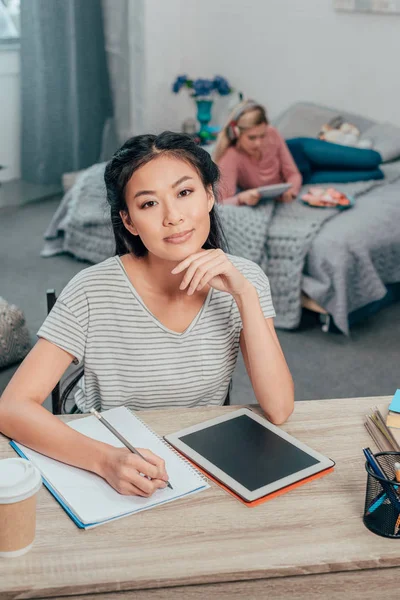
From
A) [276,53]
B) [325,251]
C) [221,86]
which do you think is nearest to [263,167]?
[325,251]

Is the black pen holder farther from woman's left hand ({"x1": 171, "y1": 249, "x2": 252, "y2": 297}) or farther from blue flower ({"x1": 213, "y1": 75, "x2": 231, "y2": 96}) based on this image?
blue flower ({"x1": 213, "y1": 75, "x2": 231, "y2": 96})

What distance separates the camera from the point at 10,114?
197 inches

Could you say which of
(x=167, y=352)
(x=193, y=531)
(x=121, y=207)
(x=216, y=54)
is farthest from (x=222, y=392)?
(x=216, y=54)

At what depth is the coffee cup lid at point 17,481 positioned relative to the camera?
962 mm

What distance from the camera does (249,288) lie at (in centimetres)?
145

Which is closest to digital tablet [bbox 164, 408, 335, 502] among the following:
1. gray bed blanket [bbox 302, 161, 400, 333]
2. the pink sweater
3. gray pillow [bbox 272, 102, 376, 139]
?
gray bed blanket [bbox 302, 161, 400, 333]

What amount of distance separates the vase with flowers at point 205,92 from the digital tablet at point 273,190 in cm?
148

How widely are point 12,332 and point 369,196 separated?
72.8 inches

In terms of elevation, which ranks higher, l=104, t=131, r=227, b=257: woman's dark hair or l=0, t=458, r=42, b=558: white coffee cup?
l=104, t=131, r=227, b=257: woman's dark hair

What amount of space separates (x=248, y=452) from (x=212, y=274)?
327 mm

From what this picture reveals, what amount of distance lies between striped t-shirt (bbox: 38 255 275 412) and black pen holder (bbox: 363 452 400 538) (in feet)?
1.66

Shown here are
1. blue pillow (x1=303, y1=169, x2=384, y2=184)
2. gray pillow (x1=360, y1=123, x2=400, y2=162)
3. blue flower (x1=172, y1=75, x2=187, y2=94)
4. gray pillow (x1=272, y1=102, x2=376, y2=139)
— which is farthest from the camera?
blue flower (x1=172, y1=75, x2=187, y2=94)

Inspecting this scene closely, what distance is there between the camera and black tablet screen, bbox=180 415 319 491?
1.19 meters

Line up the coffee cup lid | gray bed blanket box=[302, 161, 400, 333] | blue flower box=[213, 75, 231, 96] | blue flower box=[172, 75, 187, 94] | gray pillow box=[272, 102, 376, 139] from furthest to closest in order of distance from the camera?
blue flower box=[172, 75, 187, 94], blue flower box=[213, 75, 231, 96], gray pillow box=[272, 102, 376, 139], gray bed blanket box=[302, 161, 400, 333], the coffee cup lid
